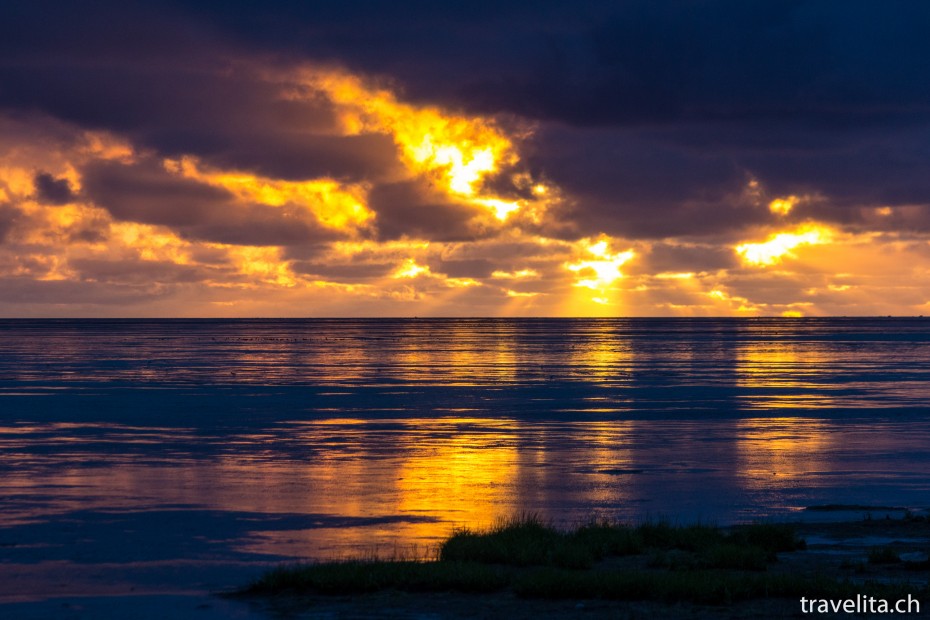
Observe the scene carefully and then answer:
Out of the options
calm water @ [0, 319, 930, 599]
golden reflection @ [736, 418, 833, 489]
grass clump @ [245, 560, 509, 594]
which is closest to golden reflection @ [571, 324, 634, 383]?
calm water @ [0, 319, 930, 599]

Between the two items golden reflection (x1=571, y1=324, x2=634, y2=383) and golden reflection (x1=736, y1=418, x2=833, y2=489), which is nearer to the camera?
golden reflection (x1=736, y1=418, x2=833, y2=489)

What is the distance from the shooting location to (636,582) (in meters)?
14.4

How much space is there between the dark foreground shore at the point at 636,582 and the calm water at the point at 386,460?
1.92 metres

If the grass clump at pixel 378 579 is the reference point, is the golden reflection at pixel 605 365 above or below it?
above

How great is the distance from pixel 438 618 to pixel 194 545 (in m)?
6.01

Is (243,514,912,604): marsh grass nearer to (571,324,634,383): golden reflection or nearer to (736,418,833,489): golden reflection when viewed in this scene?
(736,418,833,489): golden reflection

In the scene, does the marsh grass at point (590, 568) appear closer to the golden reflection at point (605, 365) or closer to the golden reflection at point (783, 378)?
the golden reflection at point (783, 378)

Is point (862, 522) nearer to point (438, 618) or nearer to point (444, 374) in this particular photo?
point (438, 618)

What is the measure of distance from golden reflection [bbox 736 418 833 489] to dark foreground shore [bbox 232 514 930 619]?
782cm

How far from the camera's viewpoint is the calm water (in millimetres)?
18875

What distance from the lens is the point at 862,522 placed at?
19.7m

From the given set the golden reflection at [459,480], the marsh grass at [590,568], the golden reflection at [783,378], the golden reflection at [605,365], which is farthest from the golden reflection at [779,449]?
the golden reflection at [605,365]

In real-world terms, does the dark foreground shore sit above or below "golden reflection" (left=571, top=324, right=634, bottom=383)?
Answer: below

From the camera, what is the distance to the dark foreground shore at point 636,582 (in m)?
13.8
